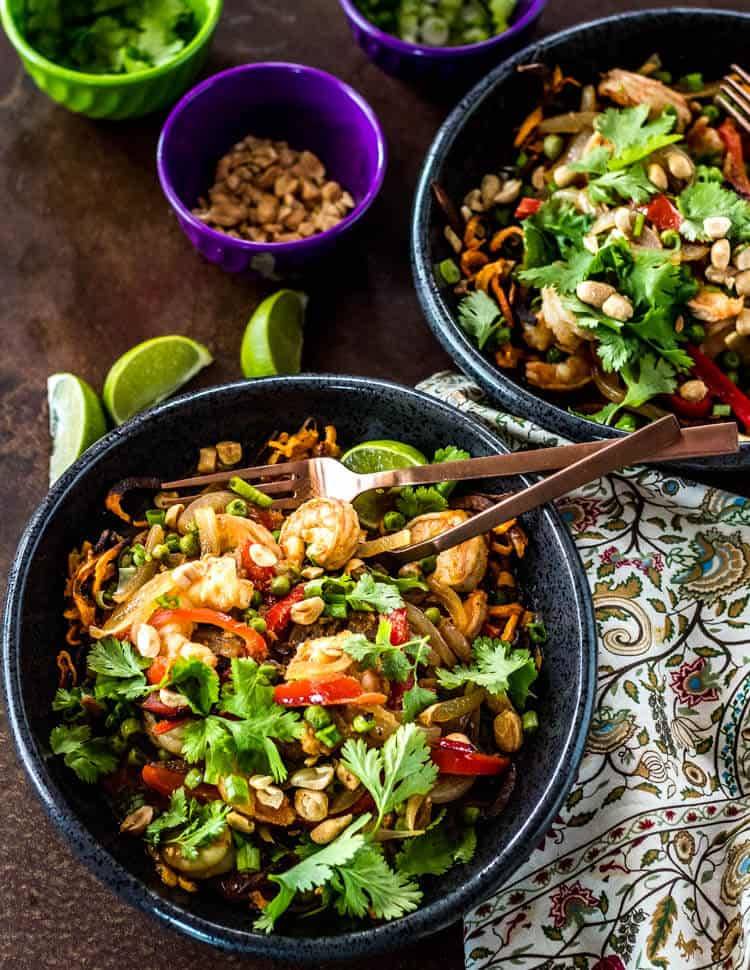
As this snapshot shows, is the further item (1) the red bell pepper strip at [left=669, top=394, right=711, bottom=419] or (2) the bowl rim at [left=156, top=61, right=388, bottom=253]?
(2) the bowl rim at [left=156, top=61, right=388, bottom=253]

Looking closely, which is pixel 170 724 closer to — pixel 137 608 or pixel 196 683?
pixel 196 683

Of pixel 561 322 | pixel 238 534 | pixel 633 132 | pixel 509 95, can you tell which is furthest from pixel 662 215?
pixel 238 534

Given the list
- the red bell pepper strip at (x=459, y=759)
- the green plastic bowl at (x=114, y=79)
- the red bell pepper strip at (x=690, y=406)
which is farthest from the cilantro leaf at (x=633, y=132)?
the red bell pepper strip at (x=459, y=759)

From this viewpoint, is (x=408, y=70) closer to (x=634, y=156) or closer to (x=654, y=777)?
(x=634, y=156)

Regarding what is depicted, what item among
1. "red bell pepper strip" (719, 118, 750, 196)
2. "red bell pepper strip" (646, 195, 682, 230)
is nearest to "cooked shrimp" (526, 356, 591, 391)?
"red bell pepper strip" (646, 195, 682, 230)

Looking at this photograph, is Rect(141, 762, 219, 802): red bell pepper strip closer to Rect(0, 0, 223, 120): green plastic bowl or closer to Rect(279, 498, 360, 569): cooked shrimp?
Rect(279, 498, 360, 569): cooked shrimp

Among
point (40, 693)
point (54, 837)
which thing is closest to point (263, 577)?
point (40, 693)

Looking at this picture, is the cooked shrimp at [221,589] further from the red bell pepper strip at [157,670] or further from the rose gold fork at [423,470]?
the rose gold fork at [423,470]

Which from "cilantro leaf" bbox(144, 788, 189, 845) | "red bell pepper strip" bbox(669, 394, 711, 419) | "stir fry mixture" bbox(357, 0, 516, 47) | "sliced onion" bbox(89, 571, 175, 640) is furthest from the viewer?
"stir fry mixture" bbox(357, 0, 516, 47)
